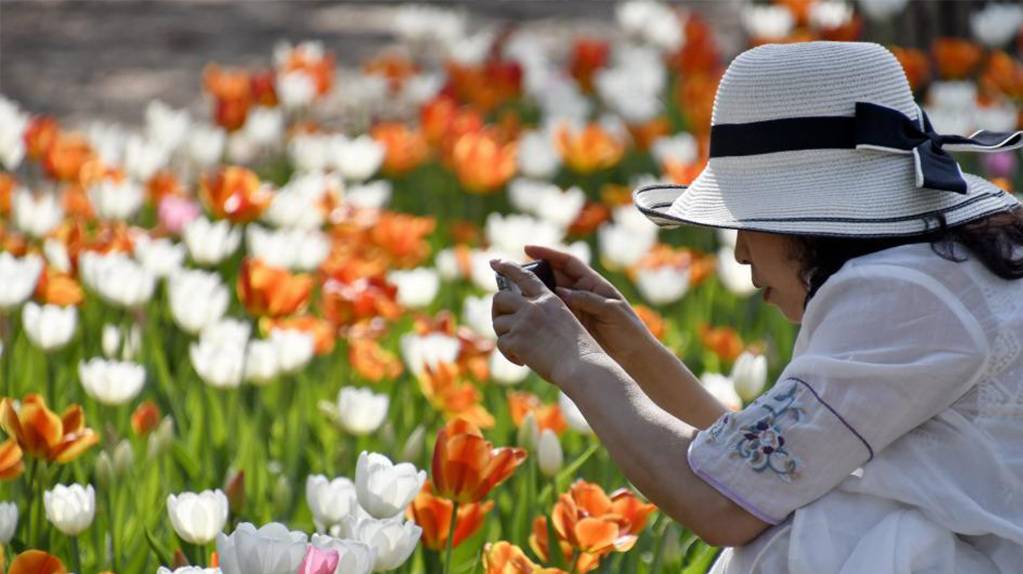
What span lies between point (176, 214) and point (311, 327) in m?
0.82

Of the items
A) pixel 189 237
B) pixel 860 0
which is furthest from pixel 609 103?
pixel 189 237

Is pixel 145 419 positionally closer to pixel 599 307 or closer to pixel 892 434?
pixel 599 307

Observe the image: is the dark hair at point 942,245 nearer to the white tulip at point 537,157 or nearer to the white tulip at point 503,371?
the white tulip at point 503,371

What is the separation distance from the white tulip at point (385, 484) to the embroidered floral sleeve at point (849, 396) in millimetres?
329

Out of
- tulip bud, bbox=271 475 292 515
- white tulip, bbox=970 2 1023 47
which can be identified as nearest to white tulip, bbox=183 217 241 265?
tulip bud, bbox=271 475 292 515

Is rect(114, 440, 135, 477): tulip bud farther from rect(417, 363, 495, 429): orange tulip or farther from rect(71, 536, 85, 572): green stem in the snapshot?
rect(417, 363, 495, 429): orange tulip

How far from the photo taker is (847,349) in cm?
179

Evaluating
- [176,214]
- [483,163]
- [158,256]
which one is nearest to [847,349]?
[158,256]

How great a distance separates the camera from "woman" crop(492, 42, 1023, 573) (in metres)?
1.79

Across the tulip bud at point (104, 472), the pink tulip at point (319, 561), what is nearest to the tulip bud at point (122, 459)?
the tulip bud at point (104, 472)

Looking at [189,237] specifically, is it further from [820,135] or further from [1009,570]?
[1009,570]

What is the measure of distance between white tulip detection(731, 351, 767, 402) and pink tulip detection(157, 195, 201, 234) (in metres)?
1.37

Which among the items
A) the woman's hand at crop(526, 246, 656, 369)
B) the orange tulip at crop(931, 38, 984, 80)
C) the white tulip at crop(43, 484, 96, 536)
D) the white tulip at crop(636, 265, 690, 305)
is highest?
the woman's hand at crop(526, 246, 656, 369)

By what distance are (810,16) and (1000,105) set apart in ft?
2.57
